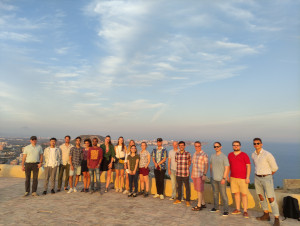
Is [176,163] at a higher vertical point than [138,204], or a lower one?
higher

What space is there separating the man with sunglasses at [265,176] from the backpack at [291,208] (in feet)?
2.28

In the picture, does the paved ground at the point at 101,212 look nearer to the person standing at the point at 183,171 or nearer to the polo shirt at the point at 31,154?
the person standing at the point at 183,171

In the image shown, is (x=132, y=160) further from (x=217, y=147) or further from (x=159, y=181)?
(x=217, y=147)

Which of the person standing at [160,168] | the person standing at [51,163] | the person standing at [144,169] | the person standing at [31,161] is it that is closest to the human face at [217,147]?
the person standing at [160,168]

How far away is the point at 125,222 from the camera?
5160 millimetres

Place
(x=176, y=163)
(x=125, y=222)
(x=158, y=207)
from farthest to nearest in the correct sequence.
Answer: (x=176, y=163)
(x=158, y=207)
(x=125, y=222)

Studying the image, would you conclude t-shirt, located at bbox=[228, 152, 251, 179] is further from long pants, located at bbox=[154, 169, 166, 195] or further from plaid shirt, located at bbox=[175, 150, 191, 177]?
long pants, located at bbox=[154, 169, 166, 195]

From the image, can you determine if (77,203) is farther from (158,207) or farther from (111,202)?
(158,207)

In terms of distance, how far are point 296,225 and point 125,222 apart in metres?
4.35

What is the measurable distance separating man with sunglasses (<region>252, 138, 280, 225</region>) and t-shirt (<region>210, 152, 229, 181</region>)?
83cm

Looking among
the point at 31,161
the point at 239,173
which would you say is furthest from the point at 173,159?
the point at 31,161

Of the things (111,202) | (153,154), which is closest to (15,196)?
(111,202)

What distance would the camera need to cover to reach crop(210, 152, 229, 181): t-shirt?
6.08m

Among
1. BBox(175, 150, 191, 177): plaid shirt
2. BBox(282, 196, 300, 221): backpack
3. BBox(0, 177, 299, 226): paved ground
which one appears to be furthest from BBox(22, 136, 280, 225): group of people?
BBox(282, 196, 300, 221): backpack
